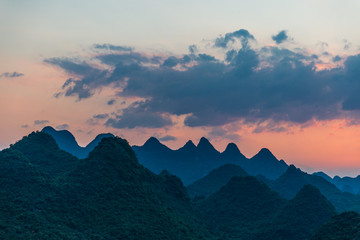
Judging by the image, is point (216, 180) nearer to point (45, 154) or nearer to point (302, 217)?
Answer: point (302, 217)

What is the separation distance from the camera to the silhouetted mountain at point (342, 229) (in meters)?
46.9

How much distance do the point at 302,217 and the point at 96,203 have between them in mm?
38812

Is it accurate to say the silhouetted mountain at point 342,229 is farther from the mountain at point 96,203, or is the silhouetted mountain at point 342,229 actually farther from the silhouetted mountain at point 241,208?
the silhouetted mountain at point 241,208

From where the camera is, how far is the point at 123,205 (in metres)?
56.3

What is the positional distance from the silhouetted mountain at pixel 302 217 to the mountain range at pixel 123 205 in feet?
0.59

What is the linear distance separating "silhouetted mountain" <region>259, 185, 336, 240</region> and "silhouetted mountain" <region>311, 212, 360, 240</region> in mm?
13832

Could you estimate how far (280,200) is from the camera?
82.4 m

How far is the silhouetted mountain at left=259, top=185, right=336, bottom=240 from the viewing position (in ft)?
213

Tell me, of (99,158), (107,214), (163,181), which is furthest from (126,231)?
(163,181)

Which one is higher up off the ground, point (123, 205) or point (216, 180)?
point (216, 180)

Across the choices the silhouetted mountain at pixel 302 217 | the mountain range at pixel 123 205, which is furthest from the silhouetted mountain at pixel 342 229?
the silhouetted mountain at pixel 302 217

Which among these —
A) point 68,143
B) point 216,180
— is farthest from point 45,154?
point 68,143

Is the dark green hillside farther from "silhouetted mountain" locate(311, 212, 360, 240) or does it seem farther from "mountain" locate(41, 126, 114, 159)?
"mountain" locate(41, 126, 114, 159)

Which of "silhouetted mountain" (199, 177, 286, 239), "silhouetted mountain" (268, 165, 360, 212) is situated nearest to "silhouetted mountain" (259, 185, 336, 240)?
"silhouetted mountain" (199, 177, 286, 239)
